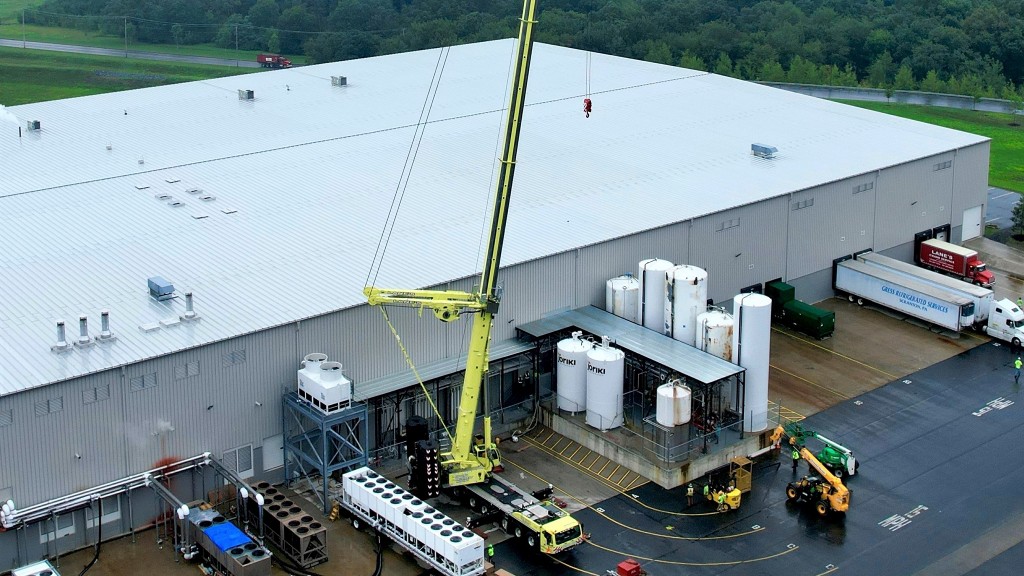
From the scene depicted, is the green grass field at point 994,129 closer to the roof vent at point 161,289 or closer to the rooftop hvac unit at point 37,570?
the roof vent at point 161,289

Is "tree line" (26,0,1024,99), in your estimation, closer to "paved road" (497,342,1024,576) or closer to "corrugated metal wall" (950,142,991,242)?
"corrugated metal wall" (950,142,991,242)

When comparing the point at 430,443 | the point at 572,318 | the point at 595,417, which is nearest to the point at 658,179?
the point at 572,318

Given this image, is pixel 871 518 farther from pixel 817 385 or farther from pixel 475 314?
pixel 475 314

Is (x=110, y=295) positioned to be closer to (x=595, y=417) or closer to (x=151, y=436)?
(x=151, y=436)

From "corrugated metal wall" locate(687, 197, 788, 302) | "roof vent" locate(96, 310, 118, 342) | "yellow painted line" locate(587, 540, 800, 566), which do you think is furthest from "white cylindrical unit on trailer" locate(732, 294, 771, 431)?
"roof vent" locate(96, 310, 118, 342)

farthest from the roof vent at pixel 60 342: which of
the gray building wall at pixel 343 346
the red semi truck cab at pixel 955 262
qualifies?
the red semi truck cab at pixel 955 262

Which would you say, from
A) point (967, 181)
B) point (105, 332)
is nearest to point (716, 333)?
point (105, 332)
